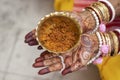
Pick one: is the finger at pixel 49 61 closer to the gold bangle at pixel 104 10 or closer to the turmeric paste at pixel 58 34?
the turmeric paste at pixel 58 34

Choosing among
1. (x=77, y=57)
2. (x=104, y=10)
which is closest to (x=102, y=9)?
(x=104, y=10)

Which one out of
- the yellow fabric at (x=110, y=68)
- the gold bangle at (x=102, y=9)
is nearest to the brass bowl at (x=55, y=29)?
the gold bangle at (x=102, y=9)

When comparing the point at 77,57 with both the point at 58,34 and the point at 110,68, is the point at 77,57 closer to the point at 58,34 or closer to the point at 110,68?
the point at 58,34

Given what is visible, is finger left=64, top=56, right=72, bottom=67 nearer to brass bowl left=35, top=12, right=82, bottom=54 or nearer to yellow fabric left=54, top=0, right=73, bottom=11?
brass bowl left=35, top=12, right=82, bottom=54

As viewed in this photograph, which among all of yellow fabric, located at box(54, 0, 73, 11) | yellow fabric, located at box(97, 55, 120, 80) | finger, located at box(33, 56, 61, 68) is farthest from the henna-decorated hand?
yellow fabric, located at box(54, 0, 73, 11)

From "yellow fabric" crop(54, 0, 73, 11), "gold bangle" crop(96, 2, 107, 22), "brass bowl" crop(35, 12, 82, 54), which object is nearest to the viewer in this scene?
"brass bowl" crop(35, 12, 82, 54)
